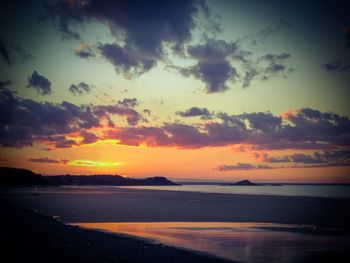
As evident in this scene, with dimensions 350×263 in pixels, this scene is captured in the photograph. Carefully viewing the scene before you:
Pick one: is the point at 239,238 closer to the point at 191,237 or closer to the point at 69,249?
the point at 191,237

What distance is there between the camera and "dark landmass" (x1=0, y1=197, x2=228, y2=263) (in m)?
16.7

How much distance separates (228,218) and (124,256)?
86.1 feet

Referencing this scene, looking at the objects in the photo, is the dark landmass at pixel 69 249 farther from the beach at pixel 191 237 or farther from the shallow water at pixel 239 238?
the shallow water at pixel 239 238

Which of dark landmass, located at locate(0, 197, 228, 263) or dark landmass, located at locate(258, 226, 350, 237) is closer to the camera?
dark landmass, located at locate(0, 197, 228, 263)

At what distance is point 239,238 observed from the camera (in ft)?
95.1

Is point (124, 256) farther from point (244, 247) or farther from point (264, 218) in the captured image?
point (264, 218)

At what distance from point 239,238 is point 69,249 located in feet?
49.9

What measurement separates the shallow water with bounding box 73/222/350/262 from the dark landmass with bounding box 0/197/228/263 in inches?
112

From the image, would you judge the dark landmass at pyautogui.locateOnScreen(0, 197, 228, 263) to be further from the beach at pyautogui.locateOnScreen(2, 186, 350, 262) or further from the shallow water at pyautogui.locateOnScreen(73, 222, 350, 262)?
the shallow water at pyautogui.locateOnScreen(73, 222, 350, 262)

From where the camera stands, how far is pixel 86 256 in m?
17.5

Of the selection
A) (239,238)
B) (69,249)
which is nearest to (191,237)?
(239,238)

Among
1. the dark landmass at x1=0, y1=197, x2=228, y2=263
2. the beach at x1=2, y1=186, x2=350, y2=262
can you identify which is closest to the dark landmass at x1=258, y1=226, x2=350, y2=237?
the beach at x1=2, y1=186, x2=350, y2=262

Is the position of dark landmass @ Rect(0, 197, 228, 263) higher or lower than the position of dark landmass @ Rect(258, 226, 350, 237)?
higher

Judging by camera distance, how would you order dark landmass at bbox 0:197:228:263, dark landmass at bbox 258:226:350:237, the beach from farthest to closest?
dark landmass at bbox 258:226:350:237 → the beach → dark landmass at bbox 0:197:228:263
